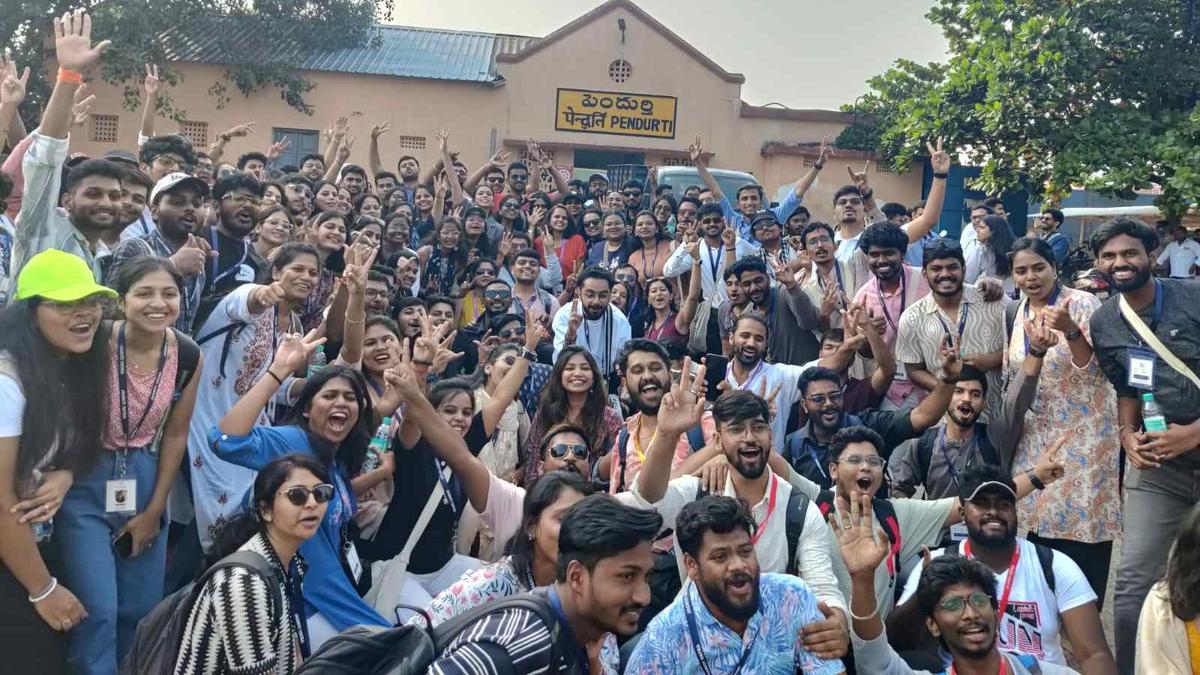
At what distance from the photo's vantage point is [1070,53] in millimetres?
15289

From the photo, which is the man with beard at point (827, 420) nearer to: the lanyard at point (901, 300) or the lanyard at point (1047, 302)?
the lanyard at point (1047, 302)

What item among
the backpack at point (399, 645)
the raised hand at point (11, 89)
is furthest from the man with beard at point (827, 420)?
the raised hand at point (11, 89)

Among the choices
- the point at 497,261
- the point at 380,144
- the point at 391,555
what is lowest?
the point at 391,555

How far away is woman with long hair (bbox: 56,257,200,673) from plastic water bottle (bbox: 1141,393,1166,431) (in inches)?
164

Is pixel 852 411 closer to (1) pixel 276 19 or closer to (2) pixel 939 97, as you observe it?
(2) pixel 939 97

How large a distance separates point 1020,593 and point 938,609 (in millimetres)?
679

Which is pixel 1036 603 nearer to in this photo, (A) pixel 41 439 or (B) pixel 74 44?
(A) pixel 41 439

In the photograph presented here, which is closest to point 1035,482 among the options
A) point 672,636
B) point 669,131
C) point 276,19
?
point 672,636

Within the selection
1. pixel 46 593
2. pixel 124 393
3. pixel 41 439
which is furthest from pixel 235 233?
pixel 46 593

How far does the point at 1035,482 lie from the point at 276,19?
24699mm

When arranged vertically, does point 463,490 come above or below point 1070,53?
below

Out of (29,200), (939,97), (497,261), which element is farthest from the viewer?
(939,97)

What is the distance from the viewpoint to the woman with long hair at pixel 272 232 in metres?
6.49

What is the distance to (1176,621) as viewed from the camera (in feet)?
11.7
